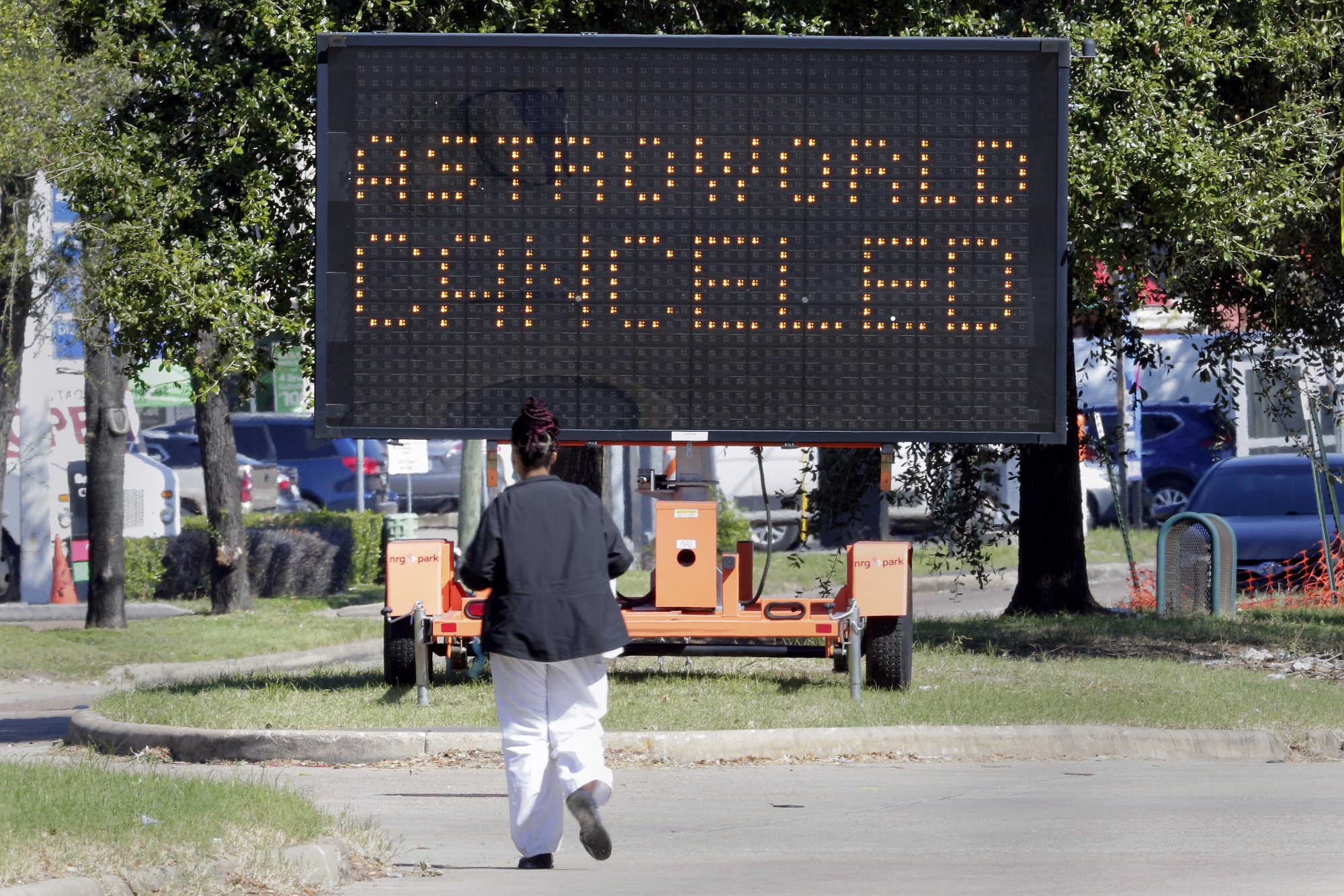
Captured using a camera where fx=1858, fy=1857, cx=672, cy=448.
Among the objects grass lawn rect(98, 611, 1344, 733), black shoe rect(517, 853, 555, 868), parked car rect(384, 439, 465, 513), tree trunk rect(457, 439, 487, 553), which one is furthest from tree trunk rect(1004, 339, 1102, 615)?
parked car rect(384, 439, 465, 513)

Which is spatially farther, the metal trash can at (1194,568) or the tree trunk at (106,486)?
the tree trunk at (106,486)

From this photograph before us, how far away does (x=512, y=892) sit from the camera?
235 inches

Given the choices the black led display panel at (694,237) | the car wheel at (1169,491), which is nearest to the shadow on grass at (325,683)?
the black led display panel at (694,237)

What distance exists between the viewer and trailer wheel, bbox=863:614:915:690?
420 inches

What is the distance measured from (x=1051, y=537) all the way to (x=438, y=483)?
1980 centimetres

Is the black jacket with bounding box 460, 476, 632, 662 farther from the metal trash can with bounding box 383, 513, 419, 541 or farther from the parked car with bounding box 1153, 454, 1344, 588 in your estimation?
the metal trash can with bounding box 383, 513, 419, 541

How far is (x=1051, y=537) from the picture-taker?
15984 mm

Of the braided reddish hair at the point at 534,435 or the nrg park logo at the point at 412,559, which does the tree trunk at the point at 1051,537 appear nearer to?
the nrg park logo at the point at 412,559

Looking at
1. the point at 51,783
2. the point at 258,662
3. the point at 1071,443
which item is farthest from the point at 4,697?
the point at 1071,443

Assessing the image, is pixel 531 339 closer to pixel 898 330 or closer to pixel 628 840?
pixel 898 330

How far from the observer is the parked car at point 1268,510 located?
2059 centimetres

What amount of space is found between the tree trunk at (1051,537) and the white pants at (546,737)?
969 centimetres

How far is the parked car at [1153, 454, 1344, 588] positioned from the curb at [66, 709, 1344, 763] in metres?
11.2

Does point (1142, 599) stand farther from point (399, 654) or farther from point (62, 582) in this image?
point (62, 582)
